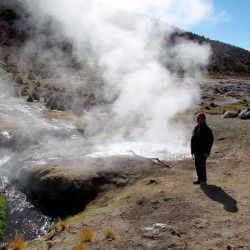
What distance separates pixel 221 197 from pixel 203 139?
1.96 metres

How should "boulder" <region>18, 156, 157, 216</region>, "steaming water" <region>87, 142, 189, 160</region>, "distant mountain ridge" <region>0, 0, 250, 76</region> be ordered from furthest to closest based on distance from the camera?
"distant mountain ridge" <region>0, 0, 250, 76</region> → "steaming water" <region>87, 142, 189, 160</region> → "boulder" <region>18, 156, 157, 216</region>

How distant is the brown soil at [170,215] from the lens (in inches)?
400

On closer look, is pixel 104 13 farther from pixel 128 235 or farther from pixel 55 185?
pixel 128 235

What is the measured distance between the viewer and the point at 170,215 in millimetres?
11586

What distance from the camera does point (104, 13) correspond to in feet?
144

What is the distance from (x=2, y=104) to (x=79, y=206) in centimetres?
1852

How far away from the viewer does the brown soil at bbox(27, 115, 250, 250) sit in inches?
400

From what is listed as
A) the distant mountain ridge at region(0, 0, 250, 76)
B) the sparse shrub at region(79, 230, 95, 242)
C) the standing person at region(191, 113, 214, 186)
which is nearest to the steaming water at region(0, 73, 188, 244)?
the sparse shrub at region(79, 230, 95, 242)

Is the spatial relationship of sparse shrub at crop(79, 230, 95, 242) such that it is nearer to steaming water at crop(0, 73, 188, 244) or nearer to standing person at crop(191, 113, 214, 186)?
steaming water at crop(0, 73, 188, 244)

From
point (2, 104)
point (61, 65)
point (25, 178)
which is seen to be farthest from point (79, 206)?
point (61, 65)

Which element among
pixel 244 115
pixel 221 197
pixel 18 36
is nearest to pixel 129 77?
pixel 244 115

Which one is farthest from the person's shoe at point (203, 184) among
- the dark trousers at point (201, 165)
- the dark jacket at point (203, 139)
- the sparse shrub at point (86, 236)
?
the sparse shrub at point (86, 236)

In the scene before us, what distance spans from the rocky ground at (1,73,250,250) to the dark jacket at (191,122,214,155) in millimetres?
1221

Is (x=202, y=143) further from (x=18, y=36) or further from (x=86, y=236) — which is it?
(x=18, y=36)
